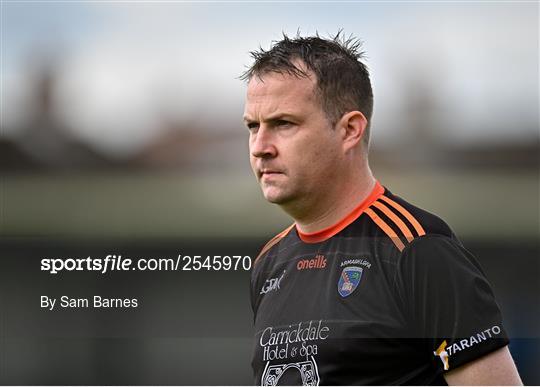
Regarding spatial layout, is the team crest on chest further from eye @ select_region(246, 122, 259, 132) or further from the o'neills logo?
eye @ select_region(246, 122, 259, 132)

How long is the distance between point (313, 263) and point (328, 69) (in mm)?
578

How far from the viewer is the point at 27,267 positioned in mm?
2965

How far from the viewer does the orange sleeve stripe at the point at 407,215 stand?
77.2 inches

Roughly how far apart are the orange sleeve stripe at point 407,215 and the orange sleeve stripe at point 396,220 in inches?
0.8

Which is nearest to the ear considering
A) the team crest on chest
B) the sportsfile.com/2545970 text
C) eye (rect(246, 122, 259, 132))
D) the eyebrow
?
the eyebrow

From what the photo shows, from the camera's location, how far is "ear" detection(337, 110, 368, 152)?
2.19 m

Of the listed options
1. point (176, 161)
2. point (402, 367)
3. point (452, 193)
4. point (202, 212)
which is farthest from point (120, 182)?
point (402, 367)

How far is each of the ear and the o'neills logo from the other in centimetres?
33

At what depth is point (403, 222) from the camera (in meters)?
2.01

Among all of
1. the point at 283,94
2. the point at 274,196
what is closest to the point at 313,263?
the point at 274,196

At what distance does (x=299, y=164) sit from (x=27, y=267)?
139cm

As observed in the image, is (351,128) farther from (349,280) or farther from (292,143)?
(349,280)

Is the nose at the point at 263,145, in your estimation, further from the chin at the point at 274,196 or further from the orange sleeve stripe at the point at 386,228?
the orange sleeve stripe at the point at 386,228

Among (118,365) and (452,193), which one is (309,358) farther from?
(118,365)
